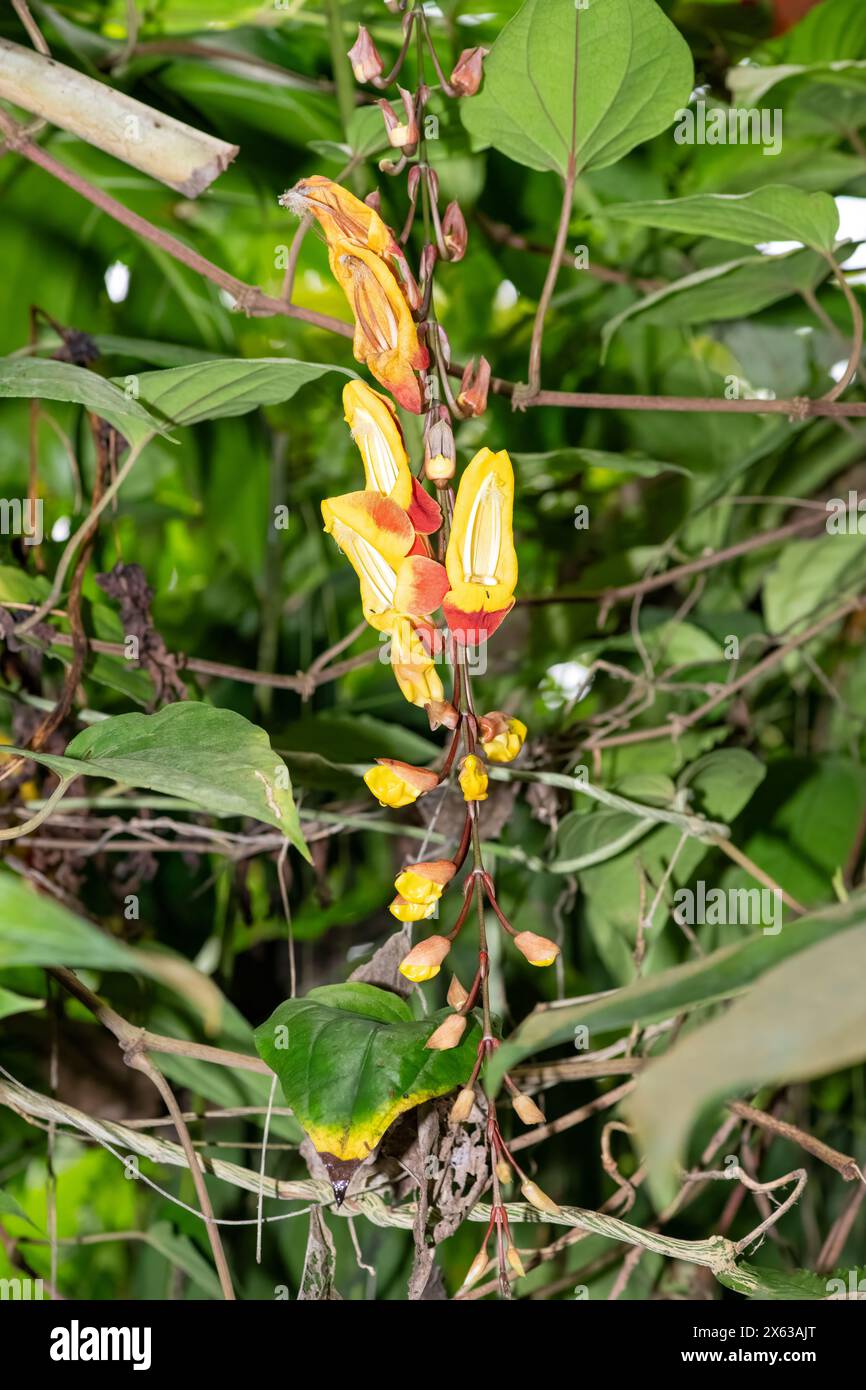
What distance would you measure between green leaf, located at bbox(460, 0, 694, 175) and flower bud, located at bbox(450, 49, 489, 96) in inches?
0.7

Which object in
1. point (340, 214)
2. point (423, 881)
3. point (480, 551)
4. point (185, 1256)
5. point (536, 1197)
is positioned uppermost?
point (340, 214)

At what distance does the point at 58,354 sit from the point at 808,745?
1.81 feet

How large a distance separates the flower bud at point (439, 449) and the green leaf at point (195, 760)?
0.33 ft

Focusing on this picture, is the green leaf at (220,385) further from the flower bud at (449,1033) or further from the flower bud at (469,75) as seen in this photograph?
the flower bud at (449,1033)

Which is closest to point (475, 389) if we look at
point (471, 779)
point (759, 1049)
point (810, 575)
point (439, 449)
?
point (439, 449)

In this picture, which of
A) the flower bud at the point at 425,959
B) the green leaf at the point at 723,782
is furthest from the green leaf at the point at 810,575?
the flower bud at the point at 425,959

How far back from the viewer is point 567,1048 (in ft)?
2.14

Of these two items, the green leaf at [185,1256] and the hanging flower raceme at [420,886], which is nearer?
the hanging flower raceme at [420,886]

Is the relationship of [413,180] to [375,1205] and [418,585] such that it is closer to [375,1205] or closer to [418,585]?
[418,585]

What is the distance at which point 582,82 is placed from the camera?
43 centimetres

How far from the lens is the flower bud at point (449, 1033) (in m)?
0.33

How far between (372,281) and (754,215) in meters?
0.20

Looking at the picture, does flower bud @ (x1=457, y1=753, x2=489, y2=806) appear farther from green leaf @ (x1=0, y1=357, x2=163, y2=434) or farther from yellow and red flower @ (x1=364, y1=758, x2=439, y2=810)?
green leaf @ (x1=0, y1=357, x2=163, y2=434)

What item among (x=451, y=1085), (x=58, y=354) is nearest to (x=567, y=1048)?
(x=451, y=1085)
